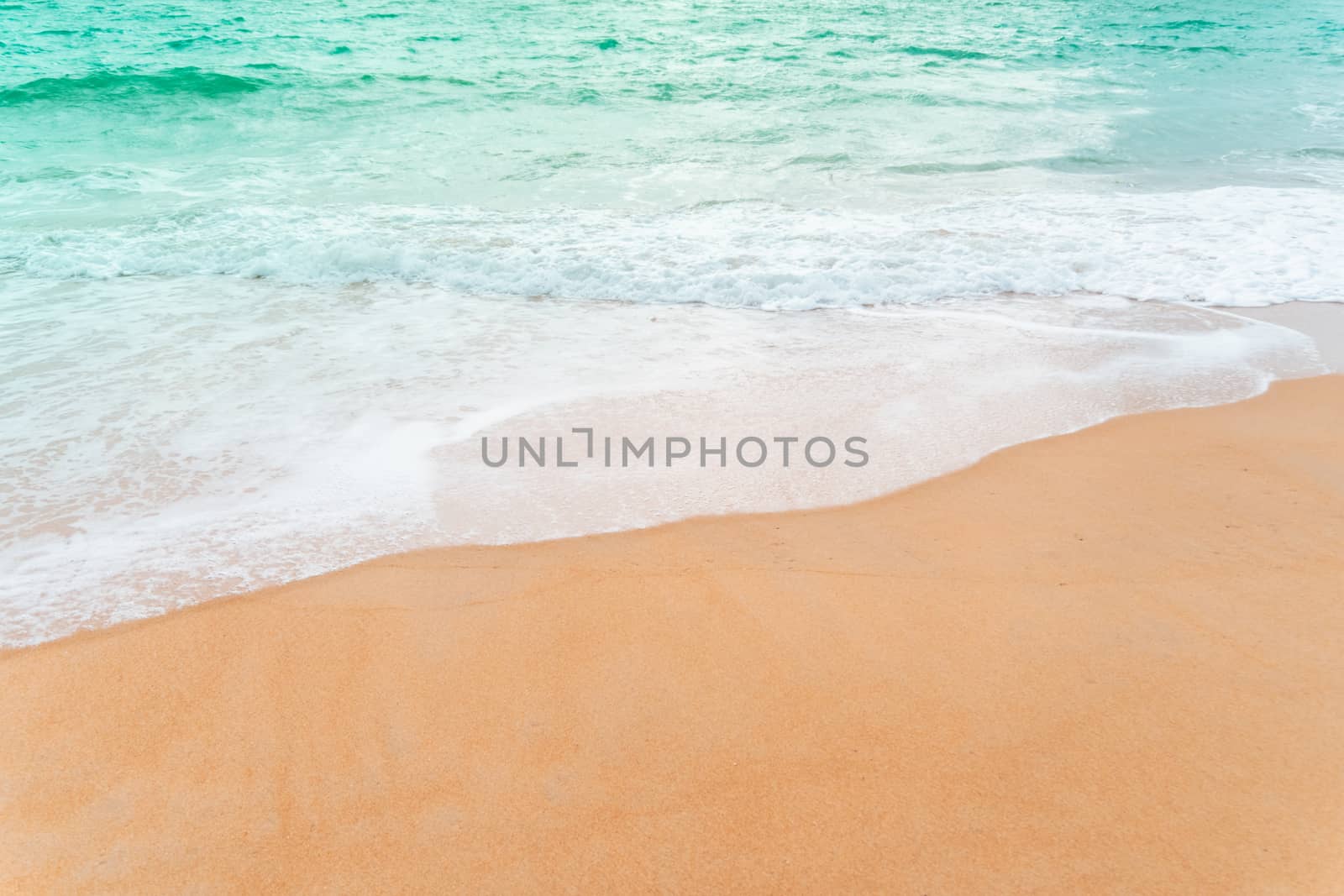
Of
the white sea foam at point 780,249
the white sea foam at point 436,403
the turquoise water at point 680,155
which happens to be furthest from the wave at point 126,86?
the white sea foam at point 436,403

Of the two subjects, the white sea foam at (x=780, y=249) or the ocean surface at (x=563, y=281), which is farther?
the white sea foam at (x=780, y=249)

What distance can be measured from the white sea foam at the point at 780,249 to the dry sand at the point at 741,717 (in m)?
2.99

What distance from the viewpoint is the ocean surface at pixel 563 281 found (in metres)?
3.54

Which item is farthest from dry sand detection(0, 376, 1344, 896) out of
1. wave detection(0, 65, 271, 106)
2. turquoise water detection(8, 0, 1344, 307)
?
wave detection(0, 65, 271, 106)

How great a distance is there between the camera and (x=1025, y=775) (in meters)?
2.15

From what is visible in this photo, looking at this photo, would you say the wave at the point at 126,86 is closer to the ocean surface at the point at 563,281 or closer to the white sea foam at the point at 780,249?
the ocean surface at the point at 563,281

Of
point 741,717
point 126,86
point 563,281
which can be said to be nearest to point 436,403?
point 563,281

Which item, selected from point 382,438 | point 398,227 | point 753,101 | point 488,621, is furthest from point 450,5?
point 488,621

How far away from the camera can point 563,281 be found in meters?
6.15

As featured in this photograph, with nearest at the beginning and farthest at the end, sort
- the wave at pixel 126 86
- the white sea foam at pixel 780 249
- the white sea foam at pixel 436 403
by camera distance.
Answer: the white sea foam at pixel 436 403, the white sea foam at pixel 780 249, the wave at pixel 126 86

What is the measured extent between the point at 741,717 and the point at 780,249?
4949 millimetres

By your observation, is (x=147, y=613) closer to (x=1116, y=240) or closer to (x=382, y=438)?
(x=382, y=438)

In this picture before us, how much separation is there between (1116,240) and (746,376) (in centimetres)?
396

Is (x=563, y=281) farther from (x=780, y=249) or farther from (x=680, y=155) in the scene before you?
(x=680, y=155)
